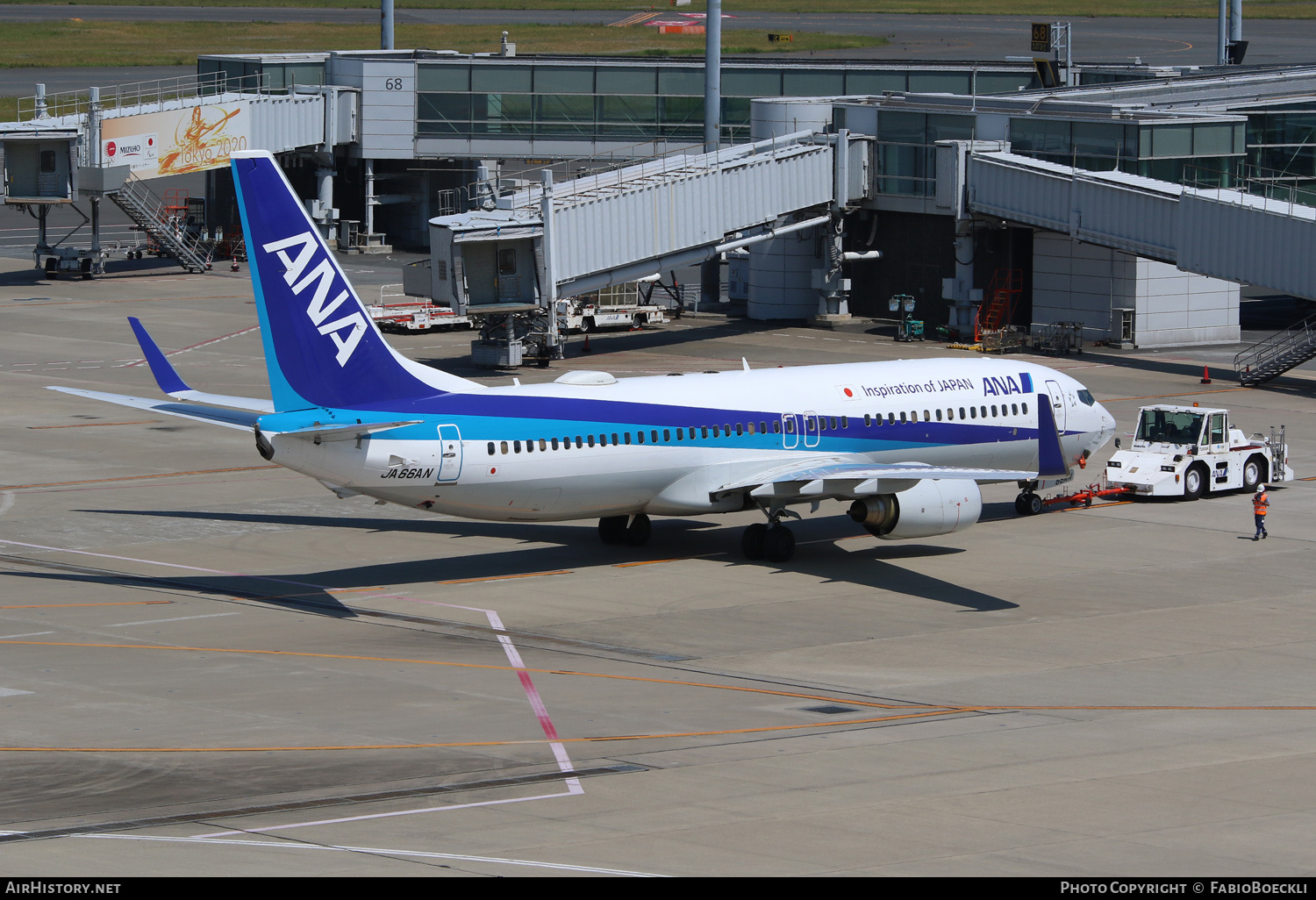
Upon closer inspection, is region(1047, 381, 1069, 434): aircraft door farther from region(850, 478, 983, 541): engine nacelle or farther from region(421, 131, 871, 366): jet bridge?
region(421, 131, 871, 366): jet bridge

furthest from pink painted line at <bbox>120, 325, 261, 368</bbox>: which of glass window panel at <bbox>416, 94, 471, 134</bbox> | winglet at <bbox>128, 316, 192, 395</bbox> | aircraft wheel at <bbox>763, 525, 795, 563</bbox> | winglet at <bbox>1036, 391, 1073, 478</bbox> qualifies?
winglet at <bbox>1036, 391, 1073, 478</bbox>

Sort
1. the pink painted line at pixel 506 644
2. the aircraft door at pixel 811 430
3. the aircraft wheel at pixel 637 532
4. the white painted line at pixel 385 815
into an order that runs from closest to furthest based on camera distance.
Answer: the white painted line at pixel 385 815 → the pink painted line at pixel 506 644 → the aircraft door at pixel 811 430 → the aircraft wheel at pixel 637 532

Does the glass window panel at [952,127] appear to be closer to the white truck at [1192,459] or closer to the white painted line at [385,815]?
the white truck at [1192,459]

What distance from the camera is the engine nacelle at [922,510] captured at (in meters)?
43.6

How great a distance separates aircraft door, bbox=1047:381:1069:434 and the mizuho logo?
20.8 metres

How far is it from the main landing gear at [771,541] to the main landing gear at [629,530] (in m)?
2.93

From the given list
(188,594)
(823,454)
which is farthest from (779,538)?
(188,594)

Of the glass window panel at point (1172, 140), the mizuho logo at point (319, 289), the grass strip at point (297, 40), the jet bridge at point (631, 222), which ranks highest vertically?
the grass strip at point (297, 40)

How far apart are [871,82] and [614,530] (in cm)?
5976

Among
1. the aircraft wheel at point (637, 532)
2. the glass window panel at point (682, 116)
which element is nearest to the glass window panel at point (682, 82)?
the glass window panel at point (682, 116)

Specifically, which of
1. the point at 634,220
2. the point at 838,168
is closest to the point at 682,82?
the point at 838,168

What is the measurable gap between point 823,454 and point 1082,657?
11.8m

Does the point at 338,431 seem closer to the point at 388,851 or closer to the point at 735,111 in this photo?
the point at 388,851

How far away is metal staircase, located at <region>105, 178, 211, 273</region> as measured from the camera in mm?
104562
